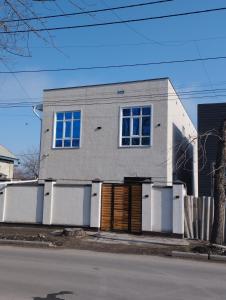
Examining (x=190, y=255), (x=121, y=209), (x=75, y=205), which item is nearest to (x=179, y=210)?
(x=121, y=209)

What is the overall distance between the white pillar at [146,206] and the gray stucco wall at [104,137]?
561 centimetres

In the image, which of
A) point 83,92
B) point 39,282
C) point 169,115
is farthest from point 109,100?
point 39,282

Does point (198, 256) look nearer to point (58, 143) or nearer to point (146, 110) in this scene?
point (146, 110)

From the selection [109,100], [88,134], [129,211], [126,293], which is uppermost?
[109,100]

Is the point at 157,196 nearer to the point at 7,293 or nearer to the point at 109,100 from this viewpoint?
the point at 109,100

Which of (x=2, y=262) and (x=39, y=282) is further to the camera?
(x=2, y=262)

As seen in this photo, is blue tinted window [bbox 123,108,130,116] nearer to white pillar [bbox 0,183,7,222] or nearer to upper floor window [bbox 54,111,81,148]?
upper floor window [bbox 54,111,81,148]

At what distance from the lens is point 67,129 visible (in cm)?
2939

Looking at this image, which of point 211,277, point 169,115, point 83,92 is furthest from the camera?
point 83,92

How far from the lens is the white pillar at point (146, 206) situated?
2094 centimetres

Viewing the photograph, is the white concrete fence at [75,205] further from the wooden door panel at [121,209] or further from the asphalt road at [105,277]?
the asphalt road at [105,277]

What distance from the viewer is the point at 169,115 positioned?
89.8 ft

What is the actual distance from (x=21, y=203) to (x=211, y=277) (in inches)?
547

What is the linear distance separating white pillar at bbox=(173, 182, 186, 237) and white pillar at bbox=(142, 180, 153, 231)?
116 cm
